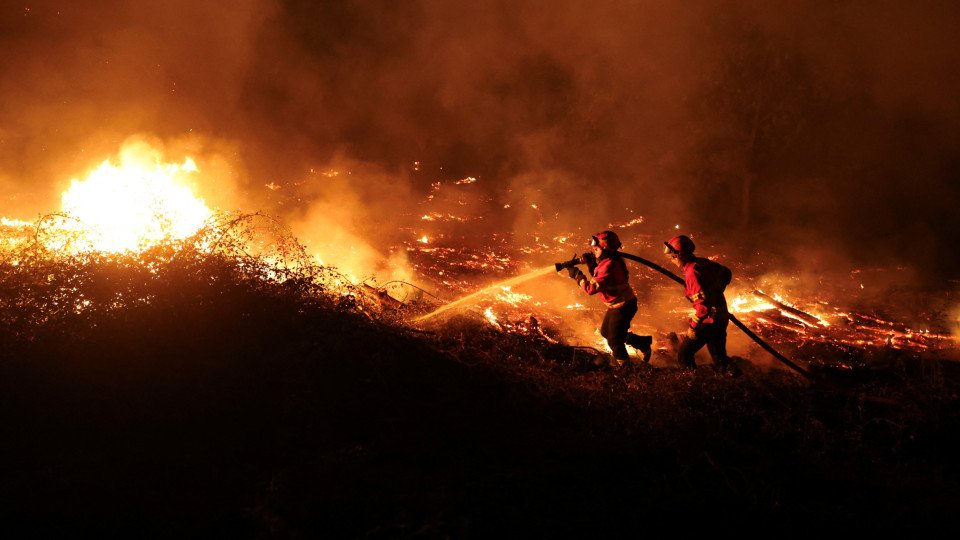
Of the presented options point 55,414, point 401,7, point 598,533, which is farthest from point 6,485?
point 401,7

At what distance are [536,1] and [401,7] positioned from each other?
440cm

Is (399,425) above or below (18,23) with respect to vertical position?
below

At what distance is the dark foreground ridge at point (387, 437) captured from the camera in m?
2.96

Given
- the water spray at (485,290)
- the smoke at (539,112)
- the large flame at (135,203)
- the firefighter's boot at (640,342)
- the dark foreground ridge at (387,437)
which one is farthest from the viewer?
the smoke at (539,112)

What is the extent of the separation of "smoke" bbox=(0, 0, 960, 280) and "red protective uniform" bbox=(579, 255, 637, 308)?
5.74 metres

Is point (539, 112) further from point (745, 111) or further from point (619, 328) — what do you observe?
point (619, 328)

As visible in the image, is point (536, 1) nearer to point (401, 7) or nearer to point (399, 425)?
point (401, 7)

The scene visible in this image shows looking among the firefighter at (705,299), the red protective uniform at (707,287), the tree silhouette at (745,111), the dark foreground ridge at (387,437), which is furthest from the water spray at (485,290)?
the tree silhouette at (745,111)

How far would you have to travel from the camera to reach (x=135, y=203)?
7.04m

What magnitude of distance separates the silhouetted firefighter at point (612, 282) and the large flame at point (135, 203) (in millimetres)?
4254

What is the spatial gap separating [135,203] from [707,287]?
7.21 meters

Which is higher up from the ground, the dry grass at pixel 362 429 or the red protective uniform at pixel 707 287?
the red protective uniform at pixel 707 287

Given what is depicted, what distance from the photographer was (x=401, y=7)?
17328mm

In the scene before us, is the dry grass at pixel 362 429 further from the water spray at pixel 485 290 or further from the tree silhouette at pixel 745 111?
the tree silhouette at pixel 745 111
